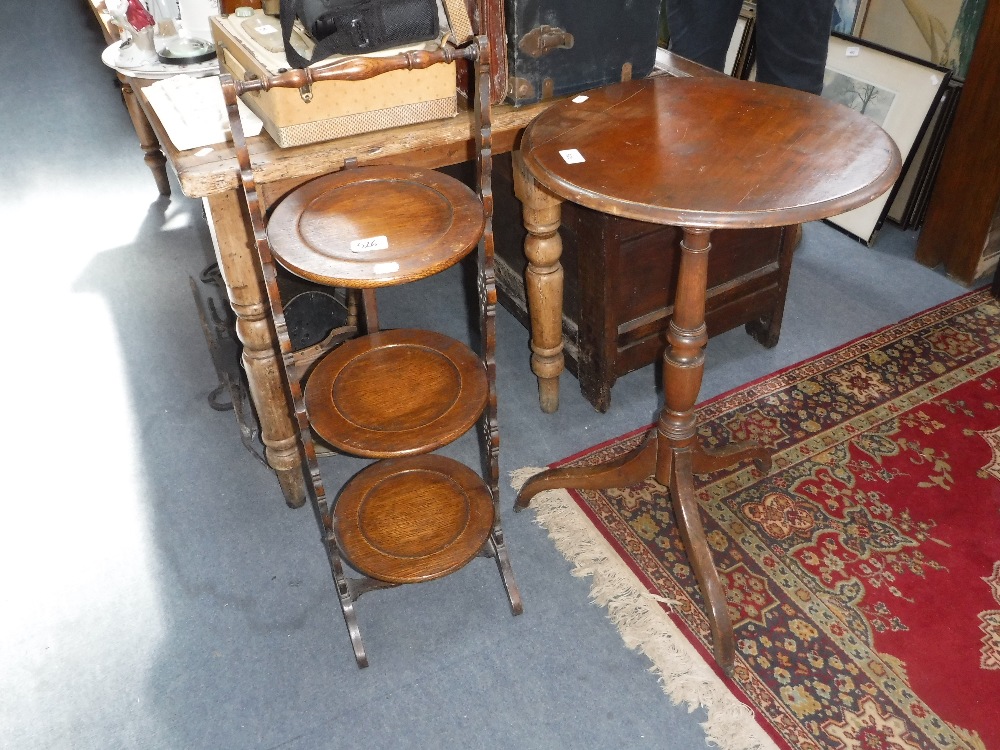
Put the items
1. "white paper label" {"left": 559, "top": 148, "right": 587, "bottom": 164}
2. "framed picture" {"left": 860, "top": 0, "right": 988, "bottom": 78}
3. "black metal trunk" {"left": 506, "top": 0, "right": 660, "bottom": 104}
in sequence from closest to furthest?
"white paper label" {"left": 559, "top": 148, "right": 587, "bottom": 164}, "black metal trunk" {"left": 506, "top": 0, "right": 660, "bottom": 104}, "framed picture" {"left": 860, "top": 0, "right": 988, "bottom": 78}

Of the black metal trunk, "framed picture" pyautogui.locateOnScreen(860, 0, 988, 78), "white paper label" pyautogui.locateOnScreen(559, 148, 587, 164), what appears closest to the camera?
"white paper label" pyautogui.locateOnScreen(559, 148, 587, 164)

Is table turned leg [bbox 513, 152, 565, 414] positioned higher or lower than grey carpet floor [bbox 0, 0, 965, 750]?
higher

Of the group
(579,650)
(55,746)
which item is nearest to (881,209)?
(579,650)

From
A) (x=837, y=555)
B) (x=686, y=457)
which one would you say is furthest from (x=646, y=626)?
(x=837, y=555)

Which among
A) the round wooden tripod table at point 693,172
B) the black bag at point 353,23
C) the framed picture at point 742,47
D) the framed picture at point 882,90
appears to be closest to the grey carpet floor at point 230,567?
the framed picture at point 882,90

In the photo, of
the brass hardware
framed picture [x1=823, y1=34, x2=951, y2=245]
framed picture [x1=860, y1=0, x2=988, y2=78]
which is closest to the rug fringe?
the brass hardware

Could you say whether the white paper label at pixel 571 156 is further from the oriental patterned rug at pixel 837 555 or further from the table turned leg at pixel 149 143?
the table turned leg at pixel 149 143

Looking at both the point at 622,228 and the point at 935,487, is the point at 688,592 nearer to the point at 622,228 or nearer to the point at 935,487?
the point at 935,487

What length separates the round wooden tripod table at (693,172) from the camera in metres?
1.40

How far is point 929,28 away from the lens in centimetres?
299

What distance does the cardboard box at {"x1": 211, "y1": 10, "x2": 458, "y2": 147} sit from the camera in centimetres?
165

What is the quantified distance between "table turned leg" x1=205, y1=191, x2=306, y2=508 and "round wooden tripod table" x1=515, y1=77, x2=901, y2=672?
0.61m

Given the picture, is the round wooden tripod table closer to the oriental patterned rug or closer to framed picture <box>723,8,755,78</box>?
the oriental patterned rug

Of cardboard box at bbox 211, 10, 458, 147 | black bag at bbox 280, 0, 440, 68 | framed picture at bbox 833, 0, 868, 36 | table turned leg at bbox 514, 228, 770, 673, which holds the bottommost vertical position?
table turned leg at bbox 514, 228, 770, 673
